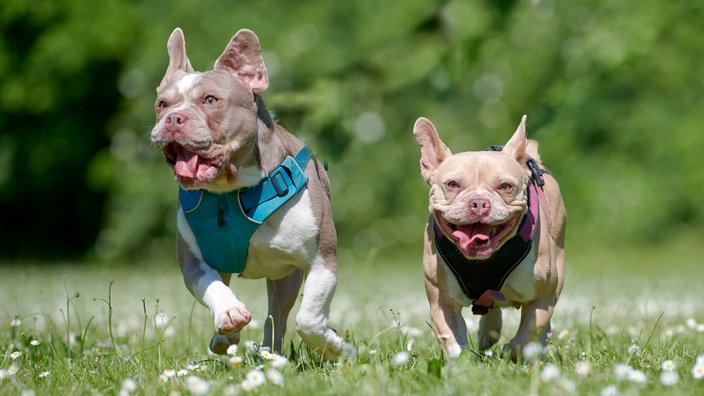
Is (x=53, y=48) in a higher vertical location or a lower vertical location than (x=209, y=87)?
higher

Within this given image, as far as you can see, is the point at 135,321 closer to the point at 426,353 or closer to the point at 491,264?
the point at 426,353

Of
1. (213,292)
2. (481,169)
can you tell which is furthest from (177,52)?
(481,169)

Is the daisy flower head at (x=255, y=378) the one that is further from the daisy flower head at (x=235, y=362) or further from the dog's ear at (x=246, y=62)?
the dog's ear at (x=246, y=62)

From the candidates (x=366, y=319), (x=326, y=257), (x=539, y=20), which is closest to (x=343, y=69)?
(x=539, y=20)

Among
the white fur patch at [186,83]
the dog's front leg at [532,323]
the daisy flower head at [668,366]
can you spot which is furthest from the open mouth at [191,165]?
the daisy flower head at [668,366]

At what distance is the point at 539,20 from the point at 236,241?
12189 mm

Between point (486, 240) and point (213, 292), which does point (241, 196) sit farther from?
point (486, 240)

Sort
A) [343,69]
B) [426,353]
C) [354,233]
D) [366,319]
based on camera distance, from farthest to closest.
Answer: [354,233] → [343,69] → [366,319] → [426,353]

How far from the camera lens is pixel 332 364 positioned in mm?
4879

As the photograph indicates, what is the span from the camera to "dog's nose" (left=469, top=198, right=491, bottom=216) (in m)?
4.33

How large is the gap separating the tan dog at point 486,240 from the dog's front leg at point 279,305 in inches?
37.3

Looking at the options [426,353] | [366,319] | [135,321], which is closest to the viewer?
[426,353]

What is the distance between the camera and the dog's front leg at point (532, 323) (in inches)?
186

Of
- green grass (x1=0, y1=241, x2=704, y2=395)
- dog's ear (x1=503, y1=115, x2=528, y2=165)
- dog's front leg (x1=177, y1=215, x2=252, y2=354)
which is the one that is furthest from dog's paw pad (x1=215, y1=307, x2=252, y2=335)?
dog's ear (x1=503, y1=115, x2=528, y2=165)
